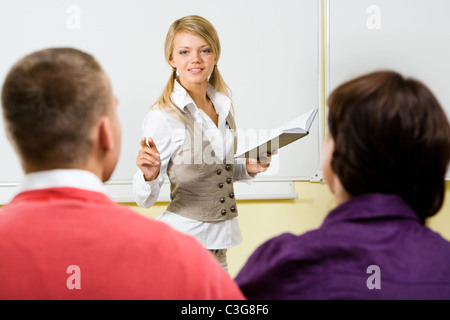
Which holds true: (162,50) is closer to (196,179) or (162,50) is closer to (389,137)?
(196,179)

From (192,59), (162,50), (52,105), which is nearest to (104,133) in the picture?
(52,105)

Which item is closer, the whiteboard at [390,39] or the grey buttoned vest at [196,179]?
the grey buttoned vest at [196,179]

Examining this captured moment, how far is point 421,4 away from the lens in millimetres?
2664

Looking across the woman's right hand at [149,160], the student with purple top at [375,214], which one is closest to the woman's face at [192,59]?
the woman's right hand at [149,160]

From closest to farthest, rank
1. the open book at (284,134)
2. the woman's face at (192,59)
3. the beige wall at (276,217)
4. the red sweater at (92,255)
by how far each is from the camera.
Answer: the red sweater at (92,255), the open book at (284,134), the woman's face at (192,59), the beige wall at (276,217)

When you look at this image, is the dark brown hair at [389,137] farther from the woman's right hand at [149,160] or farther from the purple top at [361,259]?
the woman's right hand at [149,160]

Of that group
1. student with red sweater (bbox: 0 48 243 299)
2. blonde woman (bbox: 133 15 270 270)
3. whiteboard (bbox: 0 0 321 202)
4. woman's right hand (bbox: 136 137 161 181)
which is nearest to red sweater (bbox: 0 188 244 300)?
student with red sweater (bbox: 0 48 243 299)

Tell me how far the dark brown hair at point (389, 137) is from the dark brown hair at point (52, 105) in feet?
1.36

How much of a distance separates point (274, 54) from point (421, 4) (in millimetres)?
861

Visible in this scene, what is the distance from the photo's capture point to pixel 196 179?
173 cm

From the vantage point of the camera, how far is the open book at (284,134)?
1.55 metres

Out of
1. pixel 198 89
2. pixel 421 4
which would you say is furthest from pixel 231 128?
pixel 421 4

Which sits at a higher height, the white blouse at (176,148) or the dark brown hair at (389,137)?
the dark brown hair at (389,137)

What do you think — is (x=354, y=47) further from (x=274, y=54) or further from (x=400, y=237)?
(x=400, y=237)
